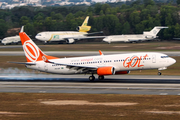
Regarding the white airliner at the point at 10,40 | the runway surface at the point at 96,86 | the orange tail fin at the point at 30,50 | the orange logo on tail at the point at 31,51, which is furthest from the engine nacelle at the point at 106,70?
the white airliner at the point at 10,40

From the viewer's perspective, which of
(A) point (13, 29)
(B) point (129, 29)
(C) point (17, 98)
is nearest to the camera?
(C) point (17, 98)

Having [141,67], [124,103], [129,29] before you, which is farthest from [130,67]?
[129,29]

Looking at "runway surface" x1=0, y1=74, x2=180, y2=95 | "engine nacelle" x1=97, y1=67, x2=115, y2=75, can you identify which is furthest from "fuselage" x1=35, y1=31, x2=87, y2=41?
"engine nacelle" x1=97, y1=67, x2=115, y2=75

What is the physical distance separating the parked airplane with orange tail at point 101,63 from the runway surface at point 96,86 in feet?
5.42

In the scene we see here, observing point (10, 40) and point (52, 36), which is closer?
point (52, 36)

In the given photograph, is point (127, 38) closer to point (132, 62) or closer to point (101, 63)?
point (101, 63)

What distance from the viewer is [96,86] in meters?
39.6

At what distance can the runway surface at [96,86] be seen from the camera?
1401 inches

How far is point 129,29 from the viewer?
16575 centimetres

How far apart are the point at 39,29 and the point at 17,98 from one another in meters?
146

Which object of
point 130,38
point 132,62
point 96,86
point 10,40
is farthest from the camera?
point 10,40

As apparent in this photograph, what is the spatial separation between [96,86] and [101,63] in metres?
5.38

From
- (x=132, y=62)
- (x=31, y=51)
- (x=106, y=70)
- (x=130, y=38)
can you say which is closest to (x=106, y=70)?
(x=106, y=70)

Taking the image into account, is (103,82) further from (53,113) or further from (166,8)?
(166,8)
